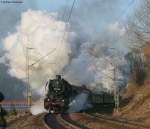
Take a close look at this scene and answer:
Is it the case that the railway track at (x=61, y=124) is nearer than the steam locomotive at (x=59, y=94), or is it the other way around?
the railway track at (x=61, y=124)

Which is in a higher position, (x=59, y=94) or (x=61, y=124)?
(x=59, y=94)

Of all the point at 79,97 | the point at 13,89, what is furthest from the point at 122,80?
the point at 13,89

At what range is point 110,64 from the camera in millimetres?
71938

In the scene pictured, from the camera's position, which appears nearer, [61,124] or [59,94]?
[61,124]

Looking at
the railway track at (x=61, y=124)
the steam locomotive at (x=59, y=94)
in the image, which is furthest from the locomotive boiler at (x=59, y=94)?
the railway track at (x=61, y=124)

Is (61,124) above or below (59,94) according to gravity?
below

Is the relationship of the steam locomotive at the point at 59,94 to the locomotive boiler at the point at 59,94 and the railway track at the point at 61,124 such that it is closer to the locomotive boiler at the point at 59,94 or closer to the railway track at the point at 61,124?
the locomotive boiler at the point at 59,94

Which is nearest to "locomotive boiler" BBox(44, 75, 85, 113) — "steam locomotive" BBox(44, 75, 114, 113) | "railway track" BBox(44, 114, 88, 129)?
"steam locomotive" BBox(44, 75, 114, 113)

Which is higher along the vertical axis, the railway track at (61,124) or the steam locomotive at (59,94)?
the steam locomotive at (59,94)

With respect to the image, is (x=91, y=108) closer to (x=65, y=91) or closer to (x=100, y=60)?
(x=100, y=60)

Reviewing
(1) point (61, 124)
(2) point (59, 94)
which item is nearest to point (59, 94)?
(2) point (59, 94)

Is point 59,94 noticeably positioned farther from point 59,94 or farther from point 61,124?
point 61,124

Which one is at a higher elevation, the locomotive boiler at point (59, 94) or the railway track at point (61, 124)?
the locomotive boiler at point (59, 94)

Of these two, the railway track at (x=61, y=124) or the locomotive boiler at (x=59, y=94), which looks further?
the locomotive boiler at (x=59, y=94)
